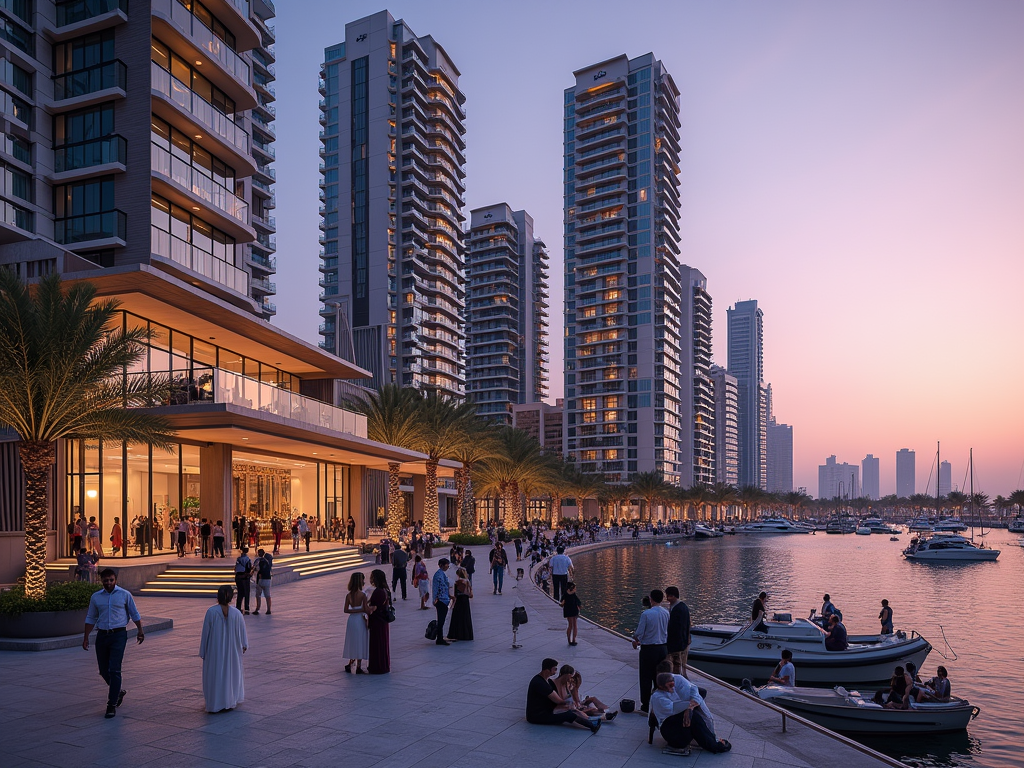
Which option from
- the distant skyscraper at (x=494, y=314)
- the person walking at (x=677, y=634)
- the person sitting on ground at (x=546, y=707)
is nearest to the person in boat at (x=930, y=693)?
A: the person walking at (x=677, y=634)

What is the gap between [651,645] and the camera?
10.8m

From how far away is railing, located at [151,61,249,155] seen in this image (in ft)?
106

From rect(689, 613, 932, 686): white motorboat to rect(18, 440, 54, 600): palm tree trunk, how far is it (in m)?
16.3

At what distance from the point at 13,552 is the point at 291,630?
13107 millimetres

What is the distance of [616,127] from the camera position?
13712 cm

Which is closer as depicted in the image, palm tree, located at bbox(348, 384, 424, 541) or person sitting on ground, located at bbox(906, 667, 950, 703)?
person sitting on ground, located at bbox(906, 667, 950, 703)

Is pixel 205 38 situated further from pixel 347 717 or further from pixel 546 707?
pixel 546 707

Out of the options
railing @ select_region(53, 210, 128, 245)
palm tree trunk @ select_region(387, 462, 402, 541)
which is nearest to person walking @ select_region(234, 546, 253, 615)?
railing @ select_region(53, 210, 128, 245)

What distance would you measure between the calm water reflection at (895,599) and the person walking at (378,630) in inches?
418

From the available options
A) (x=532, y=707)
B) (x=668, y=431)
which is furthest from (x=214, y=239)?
(x=668, y=431)

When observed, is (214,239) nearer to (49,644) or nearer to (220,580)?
(220,580)

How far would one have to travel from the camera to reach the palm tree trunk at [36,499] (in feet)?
54.1

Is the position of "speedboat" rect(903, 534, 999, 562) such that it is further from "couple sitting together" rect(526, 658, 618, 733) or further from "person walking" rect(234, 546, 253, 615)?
"couple sitting together" rect(526, 658, 618, 733)

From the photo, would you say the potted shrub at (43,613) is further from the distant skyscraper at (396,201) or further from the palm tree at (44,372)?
the distant skyscraper at (396,201)
